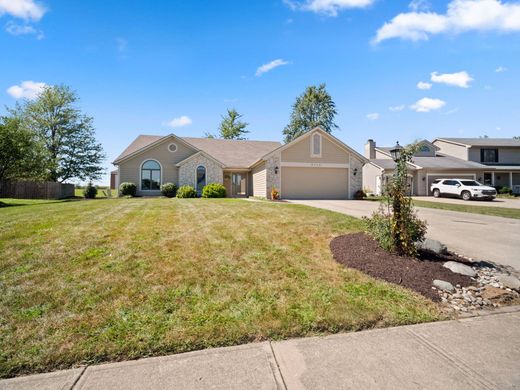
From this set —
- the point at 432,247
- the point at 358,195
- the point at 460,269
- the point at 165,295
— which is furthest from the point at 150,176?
the point at 460,269

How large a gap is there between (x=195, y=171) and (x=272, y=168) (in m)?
6.49

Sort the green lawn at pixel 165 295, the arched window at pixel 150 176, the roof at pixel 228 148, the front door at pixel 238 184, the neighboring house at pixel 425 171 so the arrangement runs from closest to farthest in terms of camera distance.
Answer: the green lawn at pixel 165 295 < the arched window at pixel 150 176 < the roof at pixel 228 148 < the front door at pixel 238 184 < the neighboring house at pixel 425 171

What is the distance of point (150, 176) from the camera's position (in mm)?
21812

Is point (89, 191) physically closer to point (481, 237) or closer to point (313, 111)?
point (481, 237)

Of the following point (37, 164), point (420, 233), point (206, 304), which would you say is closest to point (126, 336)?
point (206, 304)

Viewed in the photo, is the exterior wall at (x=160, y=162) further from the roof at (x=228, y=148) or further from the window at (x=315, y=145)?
the window at (x=315, y=145)

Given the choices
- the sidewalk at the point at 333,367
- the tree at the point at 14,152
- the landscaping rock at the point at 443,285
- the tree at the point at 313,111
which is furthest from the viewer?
the tree at the point at 313,111

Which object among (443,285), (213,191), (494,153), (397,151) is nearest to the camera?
(443,285)

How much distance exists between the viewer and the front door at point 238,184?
24455 millimetres

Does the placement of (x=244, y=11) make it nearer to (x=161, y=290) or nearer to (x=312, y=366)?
(x=161, y=290)

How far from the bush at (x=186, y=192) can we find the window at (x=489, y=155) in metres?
32.7

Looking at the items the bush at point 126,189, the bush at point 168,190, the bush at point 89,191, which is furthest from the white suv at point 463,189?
the bush at point 89,191

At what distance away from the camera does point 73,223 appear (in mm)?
7453

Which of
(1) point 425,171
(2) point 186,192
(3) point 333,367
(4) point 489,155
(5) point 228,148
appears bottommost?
(3) point 333,367
